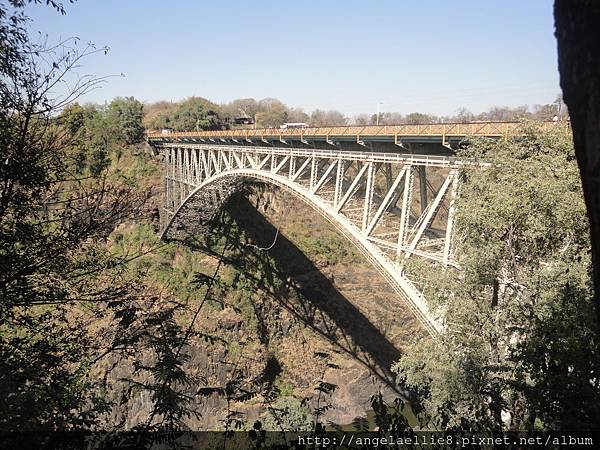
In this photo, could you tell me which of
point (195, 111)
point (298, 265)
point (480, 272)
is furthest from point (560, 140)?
point (195, 111)

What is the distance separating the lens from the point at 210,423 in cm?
2028

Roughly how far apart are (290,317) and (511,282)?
18.8 metres

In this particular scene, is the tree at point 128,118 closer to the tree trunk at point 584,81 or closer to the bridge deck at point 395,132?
the bridge deck at point 395,132

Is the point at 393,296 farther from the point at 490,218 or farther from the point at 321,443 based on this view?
the point at 321,443

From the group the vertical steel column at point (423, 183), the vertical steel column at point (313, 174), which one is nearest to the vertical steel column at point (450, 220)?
the vertical steel column at point (423, 183)

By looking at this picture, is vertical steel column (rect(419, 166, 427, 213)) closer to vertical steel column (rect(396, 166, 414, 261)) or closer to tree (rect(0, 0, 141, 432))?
vertical steel column (rect(396, 166, 414, 261))

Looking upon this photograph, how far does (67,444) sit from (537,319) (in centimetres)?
641

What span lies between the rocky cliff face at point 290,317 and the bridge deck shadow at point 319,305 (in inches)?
2.4

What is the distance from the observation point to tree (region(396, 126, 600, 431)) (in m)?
6.12

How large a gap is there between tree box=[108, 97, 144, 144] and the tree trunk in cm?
3525

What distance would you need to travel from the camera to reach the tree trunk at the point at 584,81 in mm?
1711

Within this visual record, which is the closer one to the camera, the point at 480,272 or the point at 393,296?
the point at 480,272

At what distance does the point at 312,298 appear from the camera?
86.0 ft

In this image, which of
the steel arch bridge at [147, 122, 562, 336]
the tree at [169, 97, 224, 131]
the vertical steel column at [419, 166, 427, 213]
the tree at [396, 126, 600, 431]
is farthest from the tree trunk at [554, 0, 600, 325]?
the tree at [169, 97, 224, 131]
